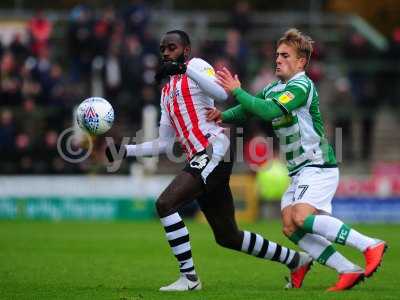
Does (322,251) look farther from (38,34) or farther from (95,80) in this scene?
(38,34)

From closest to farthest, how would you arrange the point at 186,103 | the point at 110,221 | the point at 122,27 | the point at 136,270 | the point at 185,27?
the point at 186,103
the point at 136,270
the point at 110,221
the point at 122,27
the point at 185,27

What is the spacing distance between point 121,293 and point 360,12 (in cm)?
2100

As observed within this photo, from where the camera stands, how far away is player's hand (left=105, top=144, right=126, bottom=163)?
32.9ft

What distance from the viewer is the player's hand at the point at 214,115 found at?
31.6ft

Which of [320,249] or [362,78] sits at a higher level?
[362,78]

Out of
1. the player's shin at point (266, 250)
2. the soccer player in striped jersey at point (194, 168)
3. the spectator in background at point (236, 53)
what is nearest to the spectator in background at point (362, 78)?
the spectator in background at point (236, 53)

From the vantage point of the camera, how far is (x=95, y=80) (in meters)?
23.2

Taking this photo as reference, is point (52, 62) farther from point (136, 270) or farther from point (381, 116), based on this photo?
point (136, 270)

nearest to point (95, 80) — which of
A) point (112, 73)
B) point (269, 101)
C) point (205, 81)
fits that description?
point (112, 73)

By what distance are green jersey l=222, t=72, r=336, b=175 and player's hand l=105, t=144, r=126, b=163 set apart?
4.81 ft

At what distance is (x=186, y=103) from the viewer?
32.0 ft

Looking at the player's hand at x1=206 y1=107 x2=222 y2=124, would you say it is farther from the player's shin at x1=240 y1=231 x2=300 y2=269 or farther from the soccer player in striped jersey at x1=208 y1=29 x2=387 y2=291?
the player's shin at x1=240 y1=231 x2=300 y2=269

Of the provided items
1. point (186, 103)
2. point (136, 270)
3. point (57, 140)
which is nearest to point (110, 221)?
point (57, 140)

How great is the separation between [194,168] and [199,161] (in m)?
0.09
